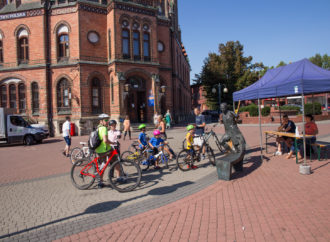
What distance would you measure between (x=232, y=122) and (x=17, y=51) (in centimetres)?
2284

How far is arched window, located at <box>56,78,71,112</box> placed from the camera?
68.5 feet

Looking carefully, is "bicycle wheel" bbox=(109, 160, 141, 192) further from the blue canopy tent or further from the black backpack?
the blue canopy tent

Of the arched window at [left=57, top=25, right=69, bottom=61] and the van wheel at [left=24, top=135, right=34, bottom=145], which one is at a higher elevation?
the arched window at [left=57, top=25, right=69, bottom=61]

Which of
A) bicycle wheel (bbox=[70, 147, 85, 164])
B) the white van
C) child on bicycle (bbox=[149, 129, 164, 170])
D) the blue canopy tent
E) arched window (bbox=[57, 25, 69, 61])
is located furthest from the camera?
arched window (bbox=[57, 25, 69, 61])

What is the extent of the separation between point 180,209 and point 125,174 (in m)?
2.00

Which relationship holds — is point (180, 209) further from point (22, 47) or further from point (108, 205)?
point (22, 47)

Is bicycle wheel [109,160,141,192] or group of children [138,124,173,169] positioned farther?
group of children [138,124,173,169]

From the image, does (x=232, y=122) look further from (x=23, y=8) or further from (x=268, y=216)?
(x=23, y=8)

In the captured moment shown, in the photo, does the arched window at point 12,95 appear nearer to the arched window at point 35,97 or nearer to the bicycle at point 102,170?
the arched window at point 35,97

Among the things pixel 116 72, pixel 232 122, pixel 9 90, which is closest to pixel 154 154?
pixel 232 122

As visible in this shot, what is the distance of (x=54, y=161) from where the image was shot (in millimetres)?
9148

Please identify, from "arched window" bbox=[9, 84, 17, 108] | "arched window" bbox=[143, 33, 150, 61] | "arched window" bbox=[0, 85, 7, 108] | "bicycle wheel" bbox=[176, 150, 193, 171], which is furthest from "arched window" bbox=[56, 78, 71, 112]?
"bicycle wheel" bbox=[176, 150, 193, 171]

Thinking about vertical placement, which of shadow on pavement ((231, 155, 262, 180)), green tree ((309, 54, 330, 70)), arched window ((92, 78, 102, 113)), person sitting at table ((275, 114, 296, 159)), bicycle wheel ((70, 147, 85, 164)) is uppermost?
green tree ((309, 54, 330, 70))

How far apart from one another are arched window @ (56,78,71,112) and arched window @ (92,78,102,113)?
2213 mm
